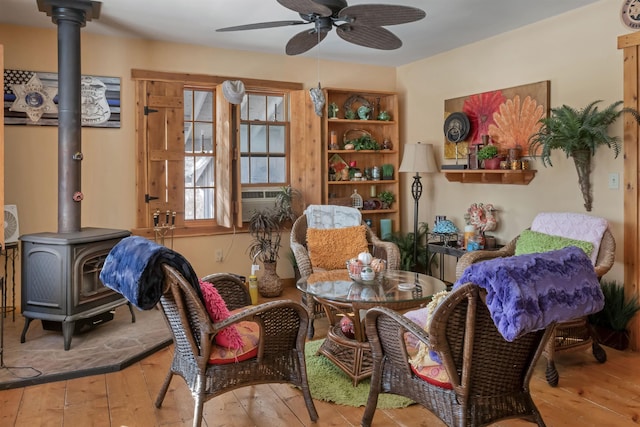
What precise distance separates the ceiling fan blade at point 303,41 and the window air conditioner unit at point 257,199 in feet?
6.78

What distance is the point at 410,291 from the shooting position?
3086 millimetres

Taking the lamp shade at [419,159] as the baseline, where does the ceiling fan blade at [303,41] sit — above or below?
above

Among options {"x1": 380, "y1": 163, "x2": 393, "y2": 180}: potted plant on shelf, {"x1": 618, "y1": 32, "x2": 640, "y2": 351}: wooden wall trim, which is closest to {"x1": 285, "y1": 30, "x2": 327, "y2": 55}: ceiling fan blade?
{"x1": 618, "y1": 32, "x2": 640, "y2": 351}: wooden wall trim

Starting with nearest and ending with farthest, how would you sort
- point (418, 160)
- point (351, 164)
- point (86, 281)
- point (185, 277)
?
1. point (185, 277)
2. point (86, 281)
3. point (418, 160)
4. point (351, 164)

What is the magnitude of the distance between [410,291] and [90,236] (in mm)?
2221

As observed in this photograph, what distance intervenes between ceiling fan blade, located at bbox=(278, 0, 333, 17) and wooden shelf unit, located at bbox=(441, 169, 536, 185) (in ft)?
7.59

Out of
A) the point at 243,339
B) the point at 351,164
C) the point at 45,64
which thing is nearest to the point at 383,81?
the point at 351,164

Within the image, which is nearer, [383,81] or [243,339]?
[243,339]

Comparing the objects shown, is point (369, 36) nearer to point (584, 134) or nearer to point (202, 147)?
point (584, 134)

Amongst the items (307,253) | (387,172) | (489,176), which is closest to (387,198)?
(387,172)

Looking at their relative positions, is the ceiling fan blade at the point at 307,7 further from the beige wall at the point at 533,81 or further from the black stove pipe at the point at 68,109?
the beige wall at the point at 533,81

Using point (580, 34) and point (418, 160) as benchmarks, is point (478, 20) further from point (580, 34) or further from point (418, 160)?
point (418, 160)

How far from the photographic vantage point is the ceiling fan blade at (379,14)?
109 inches

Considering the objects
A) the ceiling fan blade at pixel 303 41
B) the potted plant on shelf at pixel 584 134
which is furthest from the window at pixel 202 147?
the potted plant on shelf at pixel 584 134
